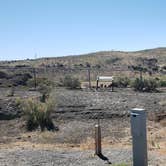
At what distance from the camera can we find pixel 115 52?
143 metres

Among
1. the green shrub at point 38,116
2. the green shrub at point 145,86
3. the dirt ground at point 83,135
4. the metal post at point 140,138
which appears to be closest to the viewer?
the metal post at point 140,138

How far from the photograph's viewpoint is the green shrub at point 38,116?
2353 cm

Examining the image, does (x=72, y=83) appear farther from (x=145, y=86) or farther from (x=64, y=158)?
(x=64, y=158)

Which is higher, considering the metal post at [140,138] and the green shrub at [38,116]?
the metal post at [140,138]

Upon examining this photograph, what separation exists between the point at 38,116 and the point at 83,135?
13.2 ft

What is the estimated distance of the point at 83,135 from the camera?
68.1 feet

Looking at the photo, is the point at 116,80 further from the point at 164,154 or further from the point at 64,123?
the point at 164,154

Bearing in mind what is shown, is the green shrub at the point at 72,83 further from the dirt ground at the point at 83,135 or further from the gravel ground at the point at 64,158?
the gravel ground at the point at 64,158

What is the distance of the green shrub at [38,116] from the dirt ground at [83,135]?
0.46 m

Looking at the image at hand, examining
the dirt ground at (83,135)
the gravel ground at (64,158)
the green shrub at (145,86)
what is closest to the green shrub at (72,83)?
the green shrub at (145,86)

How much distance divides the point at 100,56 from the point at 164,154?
393 ft

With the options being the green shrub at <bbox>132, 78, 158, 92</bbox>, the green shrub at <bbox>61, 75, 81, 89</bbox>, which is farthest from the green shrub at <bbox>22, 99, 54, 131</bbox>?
the green shrub at <bbox>61, 75, 81, 89</bbox>

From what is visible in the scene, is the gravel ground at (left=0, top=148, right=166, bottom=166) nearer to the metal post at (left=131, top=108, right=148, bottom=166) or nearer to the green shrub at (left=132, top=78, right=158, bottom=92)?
the metal post at (left=131, top=108, right=148, bottom=166)

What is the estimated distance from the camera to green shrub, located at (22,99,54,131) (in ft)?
77.2
